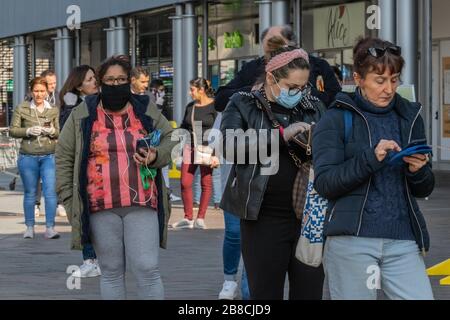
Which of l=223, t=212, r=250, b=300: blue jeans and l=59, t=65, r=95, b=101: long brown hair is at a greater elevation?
l=59, t=65, r=95, b=101: long brown hair

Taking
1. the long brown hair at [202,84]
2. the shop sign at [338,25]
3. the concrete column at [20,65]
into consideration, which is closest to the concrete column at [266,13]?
the shop sign at [338,25]

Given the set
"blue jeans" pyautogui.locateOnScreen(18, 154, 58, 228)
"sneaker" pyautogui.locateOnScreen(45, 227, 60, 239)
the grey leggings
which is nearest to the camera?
the grey leggings

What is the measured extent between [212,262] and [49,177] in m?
3.01

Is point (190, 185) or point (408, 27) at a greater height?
point (408, 27)

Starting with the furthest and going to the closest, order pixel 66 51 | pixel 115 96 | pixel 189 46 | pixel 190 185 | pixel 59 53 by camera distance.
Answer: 1. pixel 59 53
2. pixel 66 51
3. pixel 189 46
4. pixel 190 185
5. pixel 115 96

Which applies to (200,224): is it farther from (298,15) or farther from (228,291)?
(298,15)

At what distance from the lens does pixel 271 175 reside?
644cm

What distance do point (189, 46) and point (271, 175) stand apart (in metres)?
22.8

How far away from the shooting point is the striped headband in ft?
21.3

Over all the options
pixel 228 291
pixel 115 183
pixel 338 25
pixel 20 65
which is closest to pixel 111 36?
pixel 338 25

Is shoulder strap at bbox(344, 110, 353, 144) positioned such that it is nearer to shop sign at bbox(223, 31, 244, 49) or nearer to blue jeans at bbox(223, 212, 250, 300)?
blue jeans at bbox(223, 212, 250, 300)

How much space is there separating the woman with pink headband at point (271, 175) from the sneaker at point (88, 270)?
4262mm

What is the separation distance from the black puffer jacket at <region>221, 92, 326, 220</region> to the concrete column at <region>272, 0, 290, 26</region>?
18423mm

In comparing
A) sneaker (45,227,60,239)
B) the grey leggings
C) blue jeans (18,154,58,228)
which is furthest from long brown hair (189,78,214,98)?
the grey leggings
